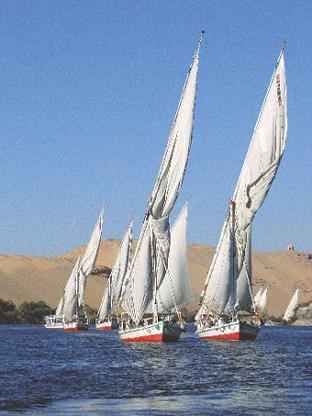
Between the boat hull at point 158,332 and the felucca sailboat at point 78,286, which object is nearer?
the boat hull at point 158,332

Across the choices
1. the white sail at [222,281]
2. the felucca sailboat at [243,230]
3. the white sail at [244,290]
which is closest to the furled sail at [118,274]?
the white sail at [244,290]

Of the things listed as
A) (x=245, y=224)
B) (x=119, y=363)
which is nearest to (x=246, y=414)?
(x=119, y=363)

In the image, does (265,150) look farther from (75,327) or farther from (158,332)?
(75,327)

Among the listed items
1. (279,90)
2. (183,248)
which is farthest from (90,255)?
(279,90)

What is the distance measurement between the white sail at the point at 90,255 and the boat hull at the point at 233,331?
3622cm

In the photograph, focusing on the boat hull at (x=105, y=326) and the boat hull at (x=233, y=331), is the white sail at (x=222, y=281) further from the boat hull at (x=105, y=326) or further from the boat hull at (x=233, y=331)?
the boat hull at (x=105, y=326)

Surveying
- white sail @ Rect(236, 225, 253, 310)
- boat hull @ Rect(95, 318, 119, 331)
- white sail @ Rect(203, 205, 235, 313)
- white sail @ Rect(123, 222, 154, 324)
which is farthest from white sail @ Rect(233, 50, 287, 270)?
boat hull @ Rect(95, 318, 119, 331)

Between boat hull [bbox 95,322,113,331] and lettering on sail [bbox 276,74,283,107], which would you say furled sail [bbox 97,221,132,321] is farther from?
lettering on sail [bbox 276,74,283,107]

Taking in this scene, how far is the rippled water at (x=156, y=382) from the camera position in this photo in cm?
2711

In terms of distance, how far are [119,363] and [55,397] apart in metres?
15.4

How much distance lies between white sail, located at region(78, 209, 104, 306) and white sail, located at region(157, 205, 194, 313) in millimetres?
27945

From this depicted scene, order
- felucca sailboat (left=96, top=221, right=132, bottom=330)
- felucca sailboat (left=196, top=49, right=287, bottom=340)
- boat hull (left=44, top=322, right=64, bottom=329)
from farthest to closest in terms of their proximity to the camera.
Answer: boat hull (left=44, top=322, right=64, bottom=329) → felucca sailboat (left=96, top=221, right=132, bottom=330) → felucca sailboat (left=196, top=49, right=287, bottom=340)

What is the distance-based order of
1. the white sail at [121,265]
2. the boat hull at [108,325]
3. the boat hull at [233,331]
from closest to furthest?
the boat hull at [233,331]
the white sail at [121,265]
the boat hull at [108,325]

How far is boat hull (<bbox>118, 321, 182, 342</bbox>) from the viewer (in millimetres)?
62375
